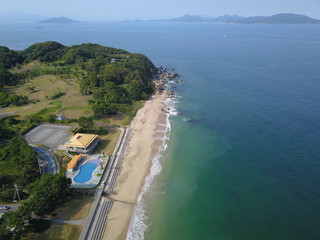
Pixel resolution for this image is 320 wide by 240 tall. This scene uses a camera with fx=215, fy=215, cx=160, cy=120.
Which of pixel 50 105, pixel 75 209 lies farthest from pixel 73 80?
pixel 75 209

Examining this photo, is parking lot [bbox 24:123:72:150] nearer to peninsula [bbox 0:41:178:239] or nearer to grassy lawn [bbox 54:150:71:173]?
peninsula [bbox 0:41:178:239]

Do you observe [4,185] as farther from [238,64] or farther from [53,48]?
[238,64]

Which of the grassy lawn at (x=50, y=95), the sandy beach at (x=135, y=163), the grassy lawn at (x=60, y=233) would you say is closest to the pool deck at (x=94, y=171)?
the sandy beach at (x=135, y=163)

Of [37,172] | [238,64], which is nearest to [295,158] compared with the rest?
[37,172]

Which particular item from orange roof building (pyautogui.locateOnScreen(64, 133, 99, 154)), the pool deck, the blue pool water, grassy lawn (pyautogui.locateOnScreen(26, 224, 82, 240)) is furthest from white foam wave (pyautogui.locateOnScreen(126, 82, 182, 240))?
orange roof building (pyautogui.locateOnScreen(64, 133, 99, 154))

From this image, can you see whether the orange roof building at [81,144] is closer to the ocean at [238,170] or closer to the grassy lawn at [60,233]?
the ocean at [238,170]

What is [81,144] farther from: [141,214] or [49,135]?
[141,214]
